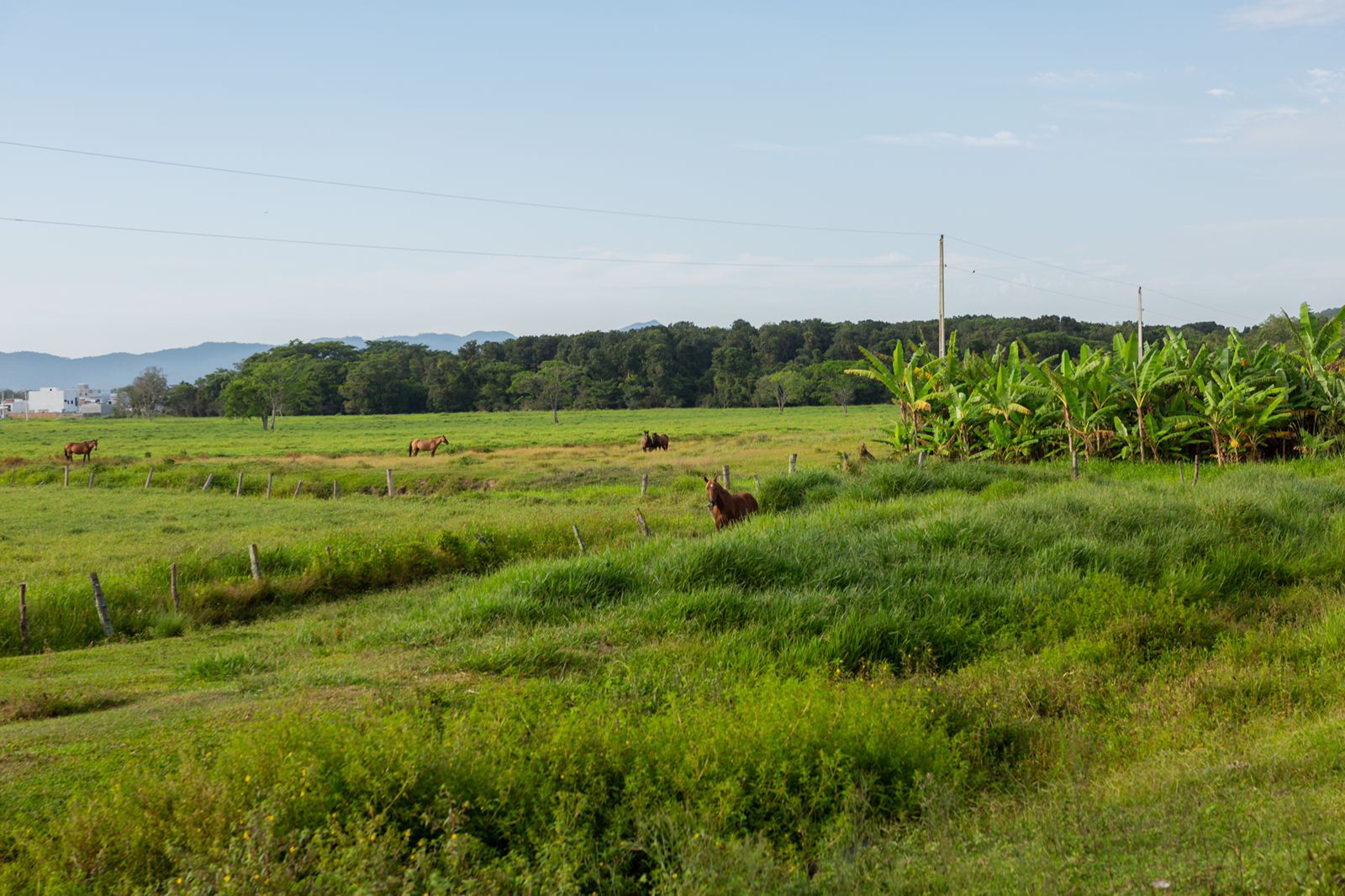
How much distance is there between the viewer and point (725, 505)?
17312mm

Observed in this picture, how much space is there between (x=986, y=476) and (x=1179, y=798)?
1372 cm

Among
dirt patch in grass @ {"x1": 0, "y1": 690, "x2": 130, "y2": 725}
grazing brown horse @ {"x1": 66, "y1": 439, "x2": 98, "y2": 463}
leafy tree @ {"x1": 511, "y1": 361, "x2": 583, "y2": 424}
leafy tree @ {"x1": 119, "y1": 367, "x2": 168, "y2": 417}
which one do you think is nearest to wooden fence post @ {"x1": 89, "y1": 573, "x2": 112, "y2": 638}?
dirt patch in grass @ {"x1": 0, "y1": 690, "x2": 130, "y2": 725}

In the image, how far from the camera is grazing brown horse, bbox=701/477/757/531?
1706 centimetres

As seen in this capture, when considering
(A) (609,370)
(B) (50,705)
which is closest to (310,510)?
(B) (50,705)

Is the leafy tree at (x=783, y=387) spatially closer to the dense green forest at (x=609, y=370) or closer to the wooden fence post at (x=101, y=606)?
Answer: the dense green forest at (x=609, y=370)

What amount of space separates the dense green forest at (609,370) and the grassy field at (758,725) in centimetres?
8075

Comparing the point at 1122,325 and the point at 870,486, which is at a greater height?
the point at 1122,325

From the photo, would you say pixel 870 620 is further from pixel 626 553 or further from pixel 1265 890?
pixel 1265 890

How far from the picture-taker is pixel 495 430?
68.6 metres

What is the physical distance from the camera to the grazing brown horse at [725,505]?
56.0ft

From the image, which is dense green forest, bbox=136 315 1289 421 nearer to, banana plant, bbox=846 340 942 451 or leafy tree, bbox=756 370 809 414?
leafy tree, bbox=756 370 809 414

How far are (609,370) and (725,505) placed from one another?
100973 mm

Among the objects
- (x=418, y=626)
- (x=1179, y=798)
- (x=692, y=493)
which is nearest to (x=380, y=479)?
(x=692, y=493)

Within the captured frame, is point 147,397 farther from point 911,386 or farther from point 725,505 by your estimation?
point 725,505
